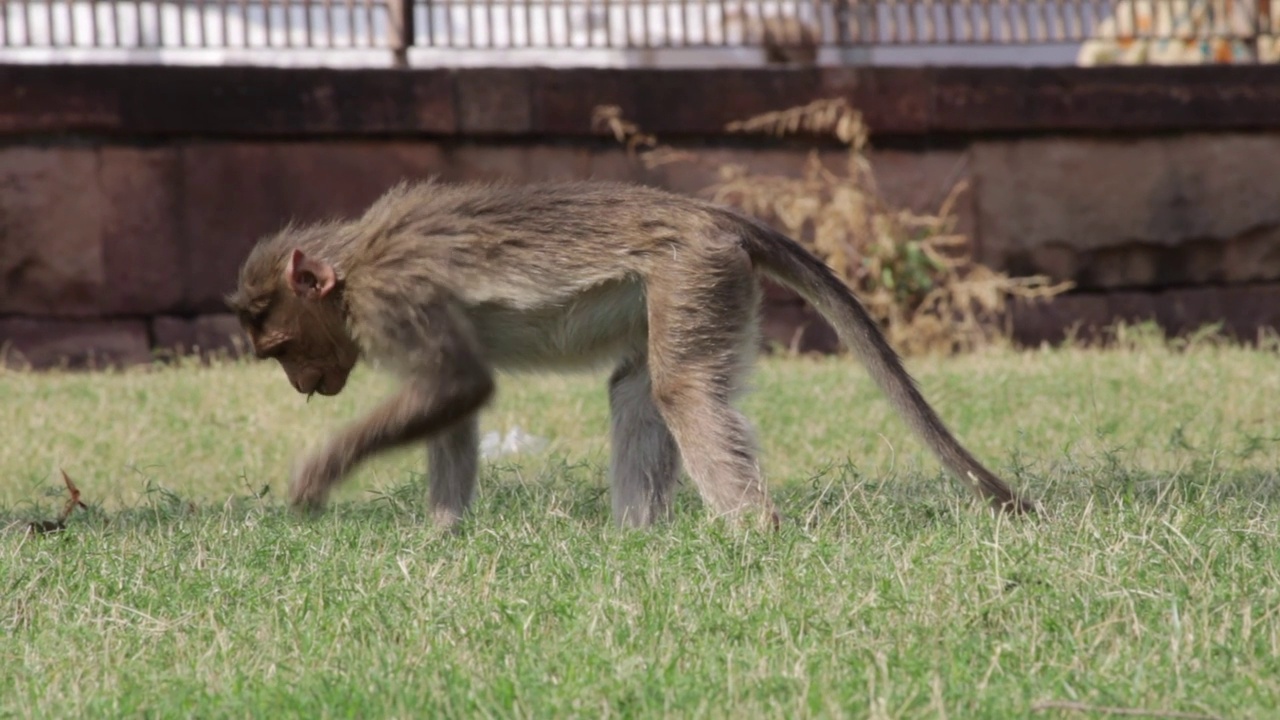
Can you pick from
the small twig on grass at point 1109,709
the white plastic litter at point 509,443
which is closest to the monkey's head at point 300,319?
the white plastic litter at point 509,443

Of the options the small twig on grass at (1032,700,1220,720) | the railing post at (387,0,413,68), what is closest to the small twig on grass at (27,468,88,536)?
the small twig on grass at (1032,700,1220,720)

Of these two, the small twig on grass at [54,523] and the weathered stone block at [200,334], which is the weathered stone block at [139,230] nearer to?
the weathered stone block at [200,334]

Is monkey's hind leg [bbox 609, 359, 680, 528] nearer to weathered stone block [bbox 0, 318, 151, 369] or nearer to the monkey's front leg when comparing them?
the monkey's front leg

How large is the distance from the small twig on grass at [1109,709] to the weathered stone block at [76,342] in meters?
8.61

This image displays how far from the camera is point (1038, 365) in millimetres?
10609

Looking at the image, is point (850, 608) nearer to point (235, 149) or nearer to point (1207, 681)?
point (1207, 681)

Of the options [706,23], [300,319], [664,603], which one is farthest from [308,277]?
[706,23]

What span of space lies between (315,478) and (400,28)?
6511mm

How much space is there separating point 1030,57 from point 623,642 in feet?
48.1

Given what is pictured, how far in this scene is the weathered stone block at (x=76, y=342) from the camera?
1105 centimetres

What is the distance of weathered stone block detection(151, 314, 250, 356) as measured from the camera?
11.3 m

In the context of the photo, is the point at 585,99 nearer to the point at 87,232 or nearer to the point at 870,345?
the point at 87,232

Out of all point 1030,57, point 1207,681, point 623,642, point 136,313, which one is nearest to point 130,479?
point 136,313

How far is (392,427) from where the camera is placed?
562 cm
